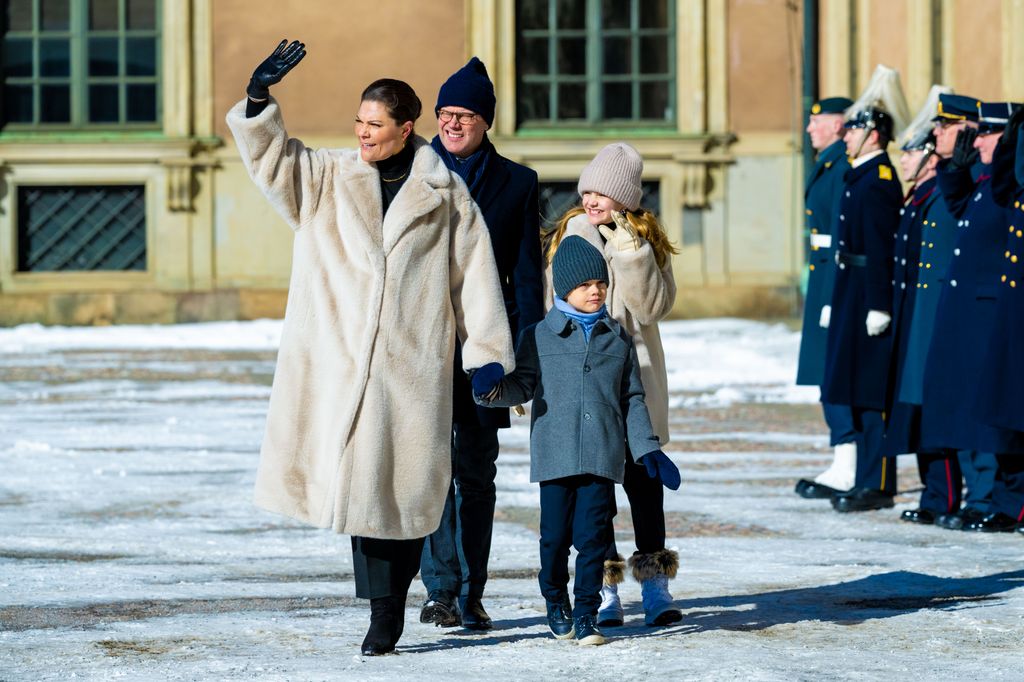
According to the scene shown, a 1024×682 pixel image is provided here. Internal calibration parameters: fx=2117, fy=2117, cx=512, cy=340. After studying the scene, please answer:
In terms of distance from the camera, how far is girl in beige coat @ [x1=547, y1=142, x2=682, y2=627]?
6539 millimetres

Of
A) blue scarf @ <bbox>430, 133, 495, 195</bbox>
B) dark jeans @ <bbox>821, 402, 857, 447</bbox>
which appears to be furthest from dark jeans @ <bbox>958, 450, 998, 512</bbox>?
blue scarf @ <bbox>430, 133, 495, 195</bbox>

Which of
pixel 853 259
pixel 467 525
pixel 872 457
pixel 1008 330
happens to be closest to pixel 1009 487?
pixel 1008 330

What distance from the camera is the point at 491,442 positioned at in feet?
21.5

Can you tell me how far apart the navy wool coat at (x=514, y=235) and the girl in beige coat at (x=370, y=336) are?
48 cm

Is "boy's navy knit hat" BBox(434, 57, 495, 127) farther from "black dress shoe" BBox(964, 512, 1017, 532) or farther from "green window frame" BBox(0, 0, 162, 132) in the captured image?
"green window frame" BBox(0, 0, 162, 132)

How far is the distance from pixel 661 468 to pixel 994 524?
301 cm

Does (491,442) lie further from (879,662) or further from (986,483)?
(986,483)

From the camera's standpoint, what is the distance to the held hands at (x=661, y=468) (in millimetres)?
6094

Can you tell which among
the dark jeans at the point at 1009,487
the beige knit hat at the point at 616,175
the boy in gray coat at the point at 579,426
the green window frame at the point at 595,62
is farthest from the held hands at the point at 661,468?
the green window frame at the point at 595,62

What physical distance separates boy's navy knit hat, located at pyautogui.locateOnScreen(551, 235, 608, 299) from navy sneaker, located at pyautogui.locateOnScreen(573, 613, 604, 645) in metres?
0.95

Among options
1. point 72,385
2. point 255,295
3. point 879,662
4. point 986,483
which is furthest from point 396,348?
point 255,295

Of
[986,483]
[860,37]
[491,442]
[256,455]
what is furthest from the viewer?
[860,37]

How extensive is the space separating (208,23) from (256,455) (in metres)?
12.6

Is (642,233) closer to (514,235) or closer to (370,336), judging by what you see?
(514,235)
